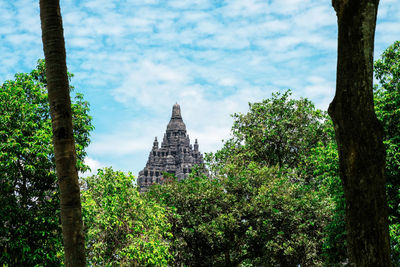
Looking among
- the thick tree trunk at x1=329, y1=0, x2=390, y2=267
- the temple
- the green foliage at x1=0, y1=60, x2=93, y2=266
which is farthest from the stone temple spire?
the thick tree trunk at x1=329, y1=0, x2=390, y2=267

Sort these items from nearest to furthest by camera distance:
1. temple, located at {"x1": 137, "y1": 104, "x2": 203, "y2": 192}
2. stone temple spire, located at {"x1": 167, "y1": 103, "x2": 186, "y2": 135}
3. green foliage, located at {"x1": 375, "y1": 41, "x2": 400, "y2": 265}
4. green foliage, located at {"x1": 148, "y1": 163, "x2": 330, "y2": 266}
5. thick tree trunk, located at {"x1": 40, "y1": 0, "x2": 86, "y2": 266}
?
thick tree trunk, located at {"x1": 40, "y1": 0, "x2": 86, "y2": 266}, green foliage, located at {"x1": 375, "y1": 41, "x2": 400, "y2": 265}, green foliage, located at {"x1": 148, "y1": 163, "x2": 330, "y2": 266}, temple, located at {"x1": 137, "y1": 104, "x2": 203, "y2": 192}, stone temple spire, located at {"x1": 167, "y1": 103, "x2": 186, "y2": 135}

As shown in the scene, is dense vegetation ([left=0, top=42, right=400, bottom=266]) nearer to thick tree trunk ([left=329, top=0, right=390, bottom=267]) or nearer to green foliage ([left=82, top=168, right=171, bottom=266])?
green foliage ([left=82, top=168, right=171, bottom=266])

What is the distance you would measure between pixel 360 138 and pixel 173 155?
309 ft

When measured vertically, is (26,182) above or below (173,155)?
below

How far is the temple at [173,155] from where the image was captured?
312 feet

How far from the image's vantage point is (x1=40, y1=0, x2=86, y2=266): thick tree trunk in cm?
552

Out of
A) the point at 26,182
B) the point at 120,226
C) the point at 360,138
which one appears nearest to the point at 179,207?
the point at 120,226

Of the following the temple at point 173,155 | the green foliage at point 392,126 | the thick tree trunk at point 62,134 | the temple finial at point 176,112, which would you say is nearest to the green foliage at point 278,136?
the green foliage at point 392,126

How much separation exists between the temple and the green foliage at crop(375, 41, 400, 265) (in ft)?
250

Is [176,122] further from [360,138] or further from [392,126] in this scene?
[360,138]

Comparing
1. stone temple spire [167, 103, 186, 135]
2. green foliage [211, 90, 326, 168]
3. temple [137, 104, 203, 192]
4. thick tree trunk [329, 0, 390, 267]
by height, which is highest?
stone temple spire [167, 103, 186, 135]

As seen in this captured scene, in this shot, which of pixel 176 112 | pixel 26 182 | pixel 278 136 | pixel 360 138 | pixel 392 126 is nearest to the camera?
pixel 360 138

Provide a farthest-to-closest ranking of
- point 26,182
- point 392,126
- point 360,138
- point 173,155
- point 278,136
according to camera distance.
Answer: point 173,155 → point 278,136 → point 392,126 → point 26,182 → point 360,138

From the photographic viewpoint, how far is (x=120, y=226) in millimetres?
18438
